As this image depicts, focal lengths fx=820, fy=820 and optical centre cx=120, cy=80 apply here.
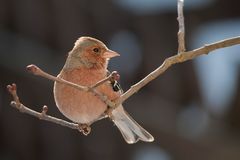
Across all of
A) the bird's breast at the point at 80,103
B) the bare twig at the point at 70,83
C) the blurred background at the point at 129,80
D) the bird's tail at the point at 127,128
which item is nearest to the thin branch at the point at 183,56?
the bare twig at the point at 70,83

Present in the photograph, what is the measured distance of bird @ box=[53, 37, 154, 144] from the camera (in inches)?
257

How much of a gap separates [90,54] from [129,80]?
14.6 feet

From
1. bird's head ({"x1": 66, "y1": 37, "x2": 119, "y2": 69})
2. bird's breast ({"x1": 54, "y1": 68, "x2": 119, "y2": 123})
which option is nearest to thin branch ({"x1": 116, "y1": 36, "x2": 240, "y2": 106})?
bird's breast ({"x1": 54, "y1": 68, "x2": 119, "y2": 123})

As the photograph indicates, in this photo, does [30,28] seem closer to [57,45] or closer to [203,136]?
[57,45]

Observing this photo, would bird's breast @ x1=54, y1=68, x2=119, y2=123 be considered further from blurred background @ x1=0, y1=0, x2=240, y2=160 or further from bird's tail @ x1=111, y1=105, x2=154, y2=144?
blurred background @ x1=0, y1=0, x2=240, y2=160

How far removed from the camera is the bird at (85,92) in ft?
21.4

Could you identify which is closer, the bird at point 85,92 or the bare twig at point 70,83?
the bare twig at point 70,83

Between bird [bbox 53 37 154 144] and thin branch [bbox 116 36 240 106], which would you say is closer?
thin branch [bbox 116 36 240 106]

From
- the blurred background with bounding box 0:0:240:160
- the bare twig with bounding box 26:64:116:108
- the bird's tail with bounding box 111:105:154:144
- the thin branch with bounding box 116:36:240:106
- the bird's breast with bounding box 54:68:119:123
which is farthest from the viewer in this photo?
the blurred background with bounding box 0:0:240:160

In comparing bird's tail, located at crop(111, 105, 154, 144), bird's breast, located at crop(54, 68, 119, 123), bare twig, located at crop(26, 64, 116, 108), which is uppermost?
bare twig, located at crop(26, 64, 116, 108)

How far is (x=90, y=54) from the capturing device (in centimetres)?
711

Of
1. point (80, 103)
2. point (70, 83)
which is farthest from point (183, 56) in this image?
point (80, 103)

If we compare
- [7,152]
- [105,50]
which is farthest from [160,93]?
[105,50]

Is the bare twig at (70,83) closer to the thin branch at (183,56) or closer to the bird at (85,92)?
the thin branch at (183,56)
